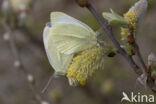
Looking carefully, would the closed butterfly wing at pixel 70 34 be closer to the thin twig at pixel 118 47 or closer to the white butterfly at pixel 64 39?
the white butterfly at pixel 64 39

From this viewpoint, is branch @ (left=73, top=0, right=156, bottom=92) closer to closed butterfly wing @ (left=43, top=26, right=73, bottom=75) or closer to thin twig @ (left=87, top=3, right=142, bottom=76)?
thin twig @ (left=87, top=3, right=142, bottom=76)

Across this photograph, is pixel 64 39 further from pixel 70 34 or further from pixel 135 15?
pixel 135 15

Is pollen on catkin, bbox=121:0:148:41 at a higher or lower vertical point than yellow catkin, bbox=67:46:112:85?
higher

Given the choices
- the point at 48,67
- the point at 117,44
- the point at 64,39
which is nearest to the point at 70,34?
the point at 64,39

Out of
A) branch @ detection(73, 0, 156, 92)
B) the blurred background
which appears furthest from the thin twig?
the blurred background

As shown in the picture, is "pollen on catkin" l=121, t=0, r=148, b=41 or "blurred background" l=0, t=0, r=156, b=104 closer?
"pollen on catkin" l=121, t=0, r=148, b=41

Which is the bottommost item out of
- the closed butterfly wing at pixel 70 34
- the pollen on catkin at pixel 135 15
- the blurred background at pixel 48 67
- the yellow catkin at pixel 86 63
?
the blurred background at pixel 48 67

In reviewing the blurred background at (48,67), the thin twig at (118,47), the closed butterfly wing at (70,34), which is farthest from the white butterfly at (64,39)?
the blurred background at (48,67)
